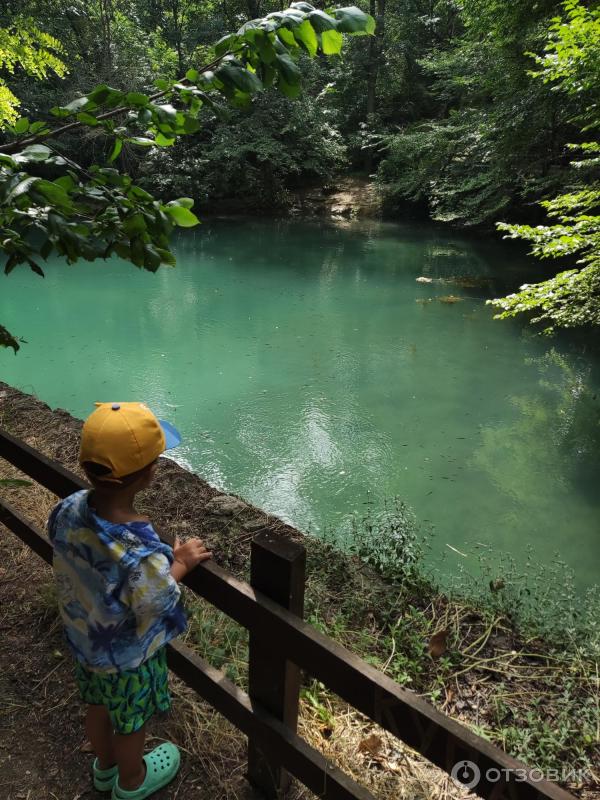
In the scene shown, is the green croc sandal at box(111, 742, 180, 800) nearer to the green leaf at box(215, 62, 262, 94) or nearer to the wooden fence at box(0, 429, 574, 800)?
the wooden fence at box(0, 429, 574, 800)

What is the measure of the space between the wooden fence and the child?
152mm

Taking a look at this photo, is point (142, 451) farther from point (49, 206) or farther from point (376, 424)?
point (376, 424)

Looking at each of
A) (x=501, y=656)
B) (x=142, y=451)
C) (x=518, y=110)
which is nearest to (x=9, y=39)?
(x=142, y=451)

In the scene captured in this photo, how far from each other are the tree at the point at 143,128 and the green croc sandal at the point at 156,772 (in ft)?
3.97

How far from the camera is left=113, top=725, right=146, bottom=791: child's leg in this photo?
4.03 ft

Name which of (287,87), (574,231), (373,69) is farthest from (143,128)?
(373,69)

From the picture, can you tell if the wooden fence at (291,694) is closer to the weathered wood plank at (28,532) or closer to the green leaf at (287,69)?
the weathered wood plank at (28,532)

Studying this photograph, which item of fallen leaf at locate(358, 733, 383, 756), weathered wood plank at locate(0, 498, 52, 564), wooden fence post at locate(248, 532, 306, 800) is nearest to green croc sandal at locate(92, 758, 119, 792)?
wooden fence post at locate(248, 532, 306, 800)

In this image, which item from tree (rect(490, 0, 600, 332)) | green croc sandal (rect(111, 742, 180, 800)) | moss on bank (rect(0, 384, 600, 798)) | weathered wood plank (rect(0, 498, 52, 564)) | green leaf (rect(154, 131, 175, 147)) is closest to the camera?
green leaf (rect(154, 131, 175, 147))

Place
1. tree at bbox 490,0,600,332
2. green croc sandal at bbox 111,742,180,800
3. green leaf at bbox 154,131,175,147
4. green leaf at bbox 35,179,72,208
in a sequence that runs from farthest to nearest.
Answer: tree at bbox 490,0,600,332
green croc sandal at bbox 111,742,180,800
green leaf at bbox 154,131,175,147
green leaf at bbox 35,179,72,208

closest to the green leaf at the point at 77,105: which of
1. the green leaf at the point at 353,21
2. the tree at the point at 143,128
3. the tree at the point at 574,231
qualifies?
the tree at the point at 143,128

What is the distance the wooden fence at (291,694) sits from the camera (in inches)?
33.6

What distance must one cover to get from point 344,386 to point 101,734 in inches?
191

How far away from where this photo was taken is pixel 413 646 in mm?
2174
